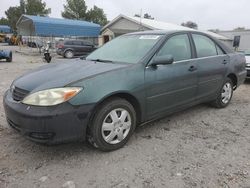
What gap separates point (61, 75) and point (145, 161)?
1.48 m

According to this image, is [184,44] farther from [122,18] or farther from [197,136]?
[122,18]

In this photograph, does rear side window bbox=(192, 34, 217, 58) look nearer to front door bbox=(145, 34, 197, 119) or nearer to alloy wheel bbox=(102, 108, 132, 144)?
front door bbox=(145, 34, 197, 119)

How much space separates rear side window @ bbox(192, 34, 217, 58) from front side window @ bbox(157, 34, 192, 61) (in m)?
0.26

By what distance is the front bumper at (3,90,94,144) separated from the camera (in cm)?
276

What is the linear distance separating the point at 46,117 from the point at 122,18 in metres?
26.1

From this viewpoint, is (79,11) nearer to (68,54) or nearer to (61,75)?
(68,54)

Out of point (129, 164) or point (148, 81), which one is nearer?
point (129, 164)

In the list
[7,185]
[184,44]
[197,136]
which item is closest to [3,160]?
[7,185]

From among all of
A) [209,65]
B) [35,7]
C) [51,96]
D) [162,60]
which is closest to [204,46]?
[209,65]

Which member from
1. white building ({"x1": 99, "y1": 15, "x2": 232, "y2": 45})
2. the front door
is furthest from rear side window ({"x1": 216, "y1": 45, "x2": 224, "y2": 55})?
white building ({"x1": 99, "y1": 15, "x2": 232, "y2": 45})

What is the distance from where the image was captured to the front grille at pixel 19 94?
9.90 ft

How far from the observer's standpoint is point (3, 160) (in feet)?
10.1

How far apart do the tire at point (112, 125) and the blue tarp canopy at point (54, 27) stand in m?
22.2

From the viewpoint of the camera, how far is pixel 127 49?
4.00 metres
